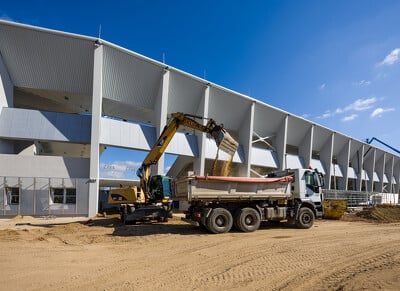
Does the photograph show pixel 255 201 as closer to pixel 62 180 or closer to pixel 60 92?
pixel 62 180

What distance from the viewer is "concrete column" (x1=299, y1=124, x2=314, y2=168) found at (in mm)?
32125

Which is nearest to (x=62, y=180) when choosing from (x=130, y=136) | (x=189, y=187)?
(x=130, y=136)

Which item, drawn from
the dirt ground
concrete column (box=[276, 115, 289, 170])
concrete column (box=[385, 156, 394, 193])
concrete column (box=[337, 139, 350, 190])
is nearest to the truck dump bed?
the dirt ground

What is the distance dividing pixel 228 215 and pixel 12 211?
44.3 ft

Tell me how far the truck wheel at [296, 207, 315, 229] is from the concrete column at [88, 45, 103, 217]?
12.2 m

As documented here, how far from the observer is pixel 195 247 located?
7.66m

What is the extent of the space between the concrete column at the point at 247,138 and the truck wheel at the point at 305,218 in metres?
12.9

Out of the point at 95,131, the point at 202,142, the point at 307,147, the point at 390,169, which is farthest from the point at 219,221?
the point at 390,169

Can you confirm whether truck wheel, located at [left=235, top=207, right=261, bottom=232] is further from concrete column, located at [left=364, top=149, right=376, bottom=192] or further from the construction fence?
concrete column, located at [left=364, top=149, right=376, bottom=192]

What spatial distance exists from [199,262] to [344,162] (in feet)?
129

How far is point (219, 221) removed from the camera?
10.2 m

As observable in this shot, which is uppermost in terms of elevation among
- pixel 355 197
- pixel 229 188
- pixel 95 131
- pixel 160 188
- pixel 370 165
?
pixel 95 131

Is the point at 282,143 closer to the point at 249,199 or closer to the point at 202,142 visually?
the point at 202,142

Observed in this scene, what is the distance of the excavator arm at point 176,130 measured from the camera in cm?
Answer: 1160
